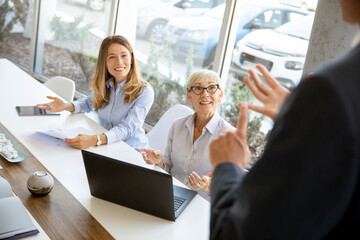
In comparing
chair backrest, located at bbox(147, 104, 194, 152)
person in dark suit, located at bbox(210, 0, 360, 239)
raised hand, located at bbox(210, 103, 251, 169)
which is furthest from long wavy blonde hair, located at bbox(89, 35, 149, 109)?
person in dark suit, located at bbox(210, 0, 360, 239)

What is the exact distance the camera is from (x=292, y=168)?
2.24 ft

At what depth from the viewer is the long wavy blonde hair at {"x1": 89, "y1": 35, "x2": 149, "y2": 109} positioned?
299 centimetres

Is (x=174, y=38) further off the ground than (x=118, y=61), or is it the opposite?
(x=174, y=38)

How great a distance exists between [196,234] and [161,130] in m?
1.60

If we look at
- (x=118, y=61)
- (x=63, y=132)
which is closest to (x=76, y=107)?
(x=118, y=61)

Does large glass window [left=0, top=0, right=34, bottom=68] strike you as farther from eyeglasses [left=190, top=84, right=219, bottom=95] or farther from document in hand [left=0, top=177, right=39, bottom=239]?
document in hand [left=0, top=177, right=39, bottom=239]

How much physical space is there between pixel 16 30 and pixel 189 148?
17.5ft

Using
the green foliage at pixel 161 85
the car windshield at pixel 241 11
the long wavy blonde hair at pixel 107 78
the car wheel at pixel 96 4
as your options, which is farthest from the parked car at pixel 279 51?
the car wheel at pixel 96 4

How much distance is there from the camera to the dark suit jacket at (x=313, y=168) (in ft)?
2.13

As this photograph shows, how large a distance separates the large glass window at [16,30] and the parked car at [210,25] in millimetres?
3049

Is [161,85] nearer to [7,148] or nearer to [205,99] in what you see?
[205,99]

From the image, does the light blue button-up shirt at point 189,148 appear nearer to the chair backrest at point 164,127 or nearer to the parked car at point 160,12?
the chair backrest at point 164,127

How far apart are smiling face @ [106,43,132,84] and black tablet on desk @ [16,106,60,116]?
0.53m

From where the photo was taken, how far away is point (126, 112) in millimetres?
3000
